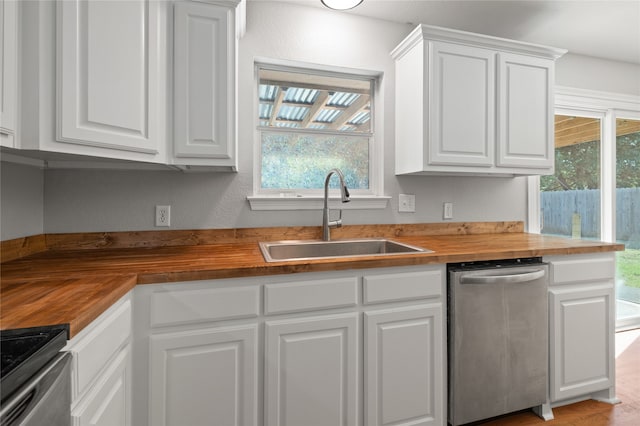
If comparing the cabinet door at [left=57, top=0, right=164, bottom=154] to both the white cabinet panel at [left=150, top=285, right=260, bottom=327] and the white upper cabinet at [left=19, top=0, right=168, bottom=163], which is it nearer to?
the white upper cabinet at [left=19, top=0, right=168, bottom=163]

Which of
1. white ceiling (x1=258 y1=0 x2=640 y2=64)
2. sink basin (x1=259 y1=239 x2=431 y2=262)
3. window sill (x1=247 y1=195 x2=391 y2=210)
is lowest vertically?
sink basin (x1=259 y1=239 x2=431 y2=262)

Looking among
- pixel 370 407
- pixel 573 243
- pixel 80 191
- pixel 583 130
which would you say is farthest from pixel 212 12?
pixel 583 130

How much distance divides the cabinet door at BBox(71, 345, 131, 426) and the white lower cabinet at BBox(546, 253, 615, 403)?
2031mm

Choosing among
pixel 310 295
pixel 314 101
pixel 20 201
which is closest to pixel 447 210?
pixel 314 101

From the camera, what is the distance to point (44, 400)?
0.69m

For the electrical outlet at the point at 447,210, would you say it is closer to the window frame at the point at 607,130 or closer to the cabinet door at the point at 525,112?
the cabinet door at the point at 525,112

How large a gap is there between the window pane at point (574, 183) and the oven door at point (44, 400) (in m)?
3.20

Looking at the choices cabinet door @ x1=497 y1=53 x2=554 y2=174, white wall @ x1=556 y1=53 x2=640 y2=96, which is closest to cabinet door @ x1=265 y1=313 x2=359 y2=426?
cabinet door @ x1=497 y1=53 x2=554 y2=174

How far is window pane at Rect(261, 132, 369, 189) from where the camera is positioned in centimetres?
217

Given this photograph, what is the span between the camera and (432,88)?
2.00 meters

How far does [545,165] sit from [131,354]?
2.59m

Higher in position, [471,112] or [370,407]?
[471,112]

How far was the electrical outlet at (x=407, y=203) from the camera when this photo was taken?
233 cm

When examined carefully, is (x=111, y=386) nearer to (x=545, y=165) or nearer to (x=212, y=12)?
(x=212, y=12)
